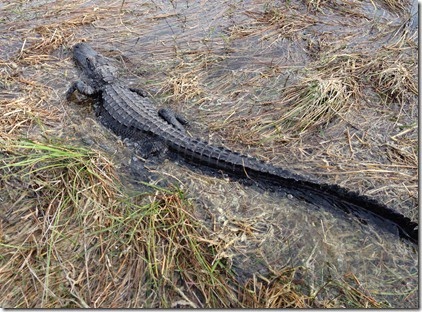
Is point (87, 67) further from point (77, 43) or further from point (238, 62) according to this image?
point (238, 62)

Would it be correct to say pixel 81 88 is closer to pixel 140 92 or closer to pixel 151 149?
pixel 140 92

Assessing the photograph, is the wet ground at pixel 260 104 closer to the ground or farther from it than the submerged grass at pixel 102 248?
closer to the ground

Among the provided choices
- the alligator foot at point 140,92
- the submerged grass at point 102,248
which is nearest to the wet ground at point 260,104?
the alligator foot at point 140,92

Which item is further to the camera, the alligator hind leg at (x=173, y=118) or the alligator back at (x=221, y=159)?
the alligator hind leg at (x=173, y=118)

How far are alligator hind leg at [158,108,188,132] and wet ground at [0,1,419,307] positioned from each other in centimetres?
11

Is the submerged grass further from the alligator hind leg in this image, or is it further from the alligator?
the alligator hind leg

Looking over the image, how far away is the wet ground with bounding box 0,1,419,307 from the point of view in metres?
3.45

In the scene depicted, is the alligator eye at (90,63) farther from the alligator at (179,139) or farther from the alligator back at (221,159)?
the alligator back at (221,159)

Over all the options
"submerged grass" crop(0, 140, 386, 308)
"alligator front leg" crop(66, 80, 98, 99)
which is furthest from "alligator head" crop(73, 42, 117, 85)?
"submerged grass" crop(0, 140, 386, 308)

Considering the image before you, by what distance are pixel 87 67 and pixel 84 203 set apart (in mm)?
2433

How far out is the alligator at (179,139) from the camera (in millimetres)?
3604

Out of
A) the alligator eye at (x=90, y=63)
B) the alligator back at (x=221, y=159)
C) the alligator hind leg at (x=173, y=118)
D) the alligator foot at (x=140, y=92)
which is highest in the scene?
the alligator back at (x=221, y=159)

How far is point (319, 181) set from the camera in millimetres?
3736

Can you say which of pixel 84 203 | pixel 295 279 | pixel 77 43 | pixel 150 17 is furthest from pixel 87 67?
pixel 295 279
